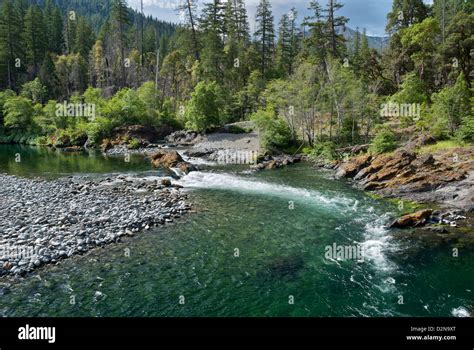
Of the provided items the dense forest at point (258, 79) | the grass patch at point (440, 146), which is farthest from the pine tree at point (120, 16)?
the grass patch at point (440, 146)

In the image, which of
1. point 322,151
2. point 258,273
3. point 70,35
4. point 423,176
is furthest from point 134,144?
point 70,35

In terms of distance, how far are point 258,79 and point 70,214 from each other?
4511 centimetres

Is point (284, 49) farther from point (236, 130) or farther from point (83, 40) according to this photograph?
point (83, 40)

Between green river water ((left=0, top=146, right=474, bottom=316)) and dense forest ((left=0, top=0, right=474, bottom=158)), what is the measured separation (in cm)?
1936

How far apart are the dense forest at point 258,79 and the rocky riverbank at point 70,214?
793 inches

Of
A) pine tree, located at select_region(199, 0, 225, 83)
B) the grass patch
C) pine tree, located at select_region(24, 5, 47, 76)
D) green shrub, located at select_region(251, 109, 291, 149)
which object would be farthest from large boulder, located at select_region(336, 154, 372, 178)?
pine tree, located at select_region(24, 5, 47, 76)

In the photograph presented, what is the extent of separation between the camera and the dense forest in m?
39.1

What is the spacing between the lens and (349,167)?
97.7 feet

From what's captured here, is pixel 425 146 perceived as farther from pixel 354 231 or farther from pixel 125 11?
pixel 125 11

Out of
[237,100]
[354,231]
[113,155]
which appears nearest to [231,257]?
[354,231]

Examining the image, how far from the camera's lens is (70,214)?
18000 mm

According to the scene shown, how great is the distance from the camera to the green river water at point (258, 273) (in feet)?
35.3

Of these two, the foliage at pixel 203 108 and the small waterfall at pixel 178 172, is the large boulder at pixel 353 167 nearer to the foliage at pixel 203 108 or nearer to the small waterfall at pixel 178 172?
the small waterfall at pixel 178 172

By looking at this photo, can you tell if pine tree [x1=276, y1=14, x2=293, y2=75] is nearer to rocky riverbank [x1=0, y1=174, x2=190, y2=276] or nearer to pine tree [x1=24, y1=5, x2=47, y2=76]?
rocky riverbank [x1=0, y1=174, x2=190, y2=276]
